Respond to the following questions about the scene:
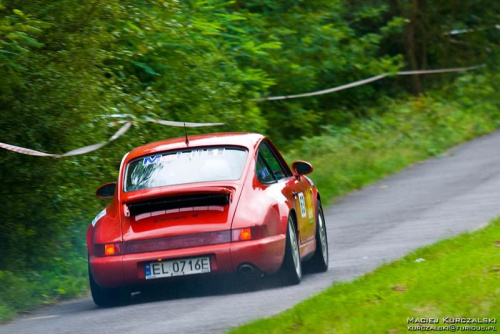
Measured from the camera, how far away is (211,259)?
402 inches

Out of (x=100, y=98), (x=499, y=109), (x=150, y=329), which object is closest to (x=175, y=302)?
(x=150, y=329)

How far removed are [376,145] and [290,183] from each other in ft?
44.0

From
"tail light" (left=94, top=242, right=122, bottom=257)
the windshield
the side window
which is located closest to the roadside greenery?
"tail light" (left=94, top=242, right=122, bottom=257)

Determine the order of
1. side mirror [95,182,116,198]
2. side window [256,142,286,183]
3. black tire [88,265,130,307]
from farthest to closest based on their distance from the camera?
side mirror [95,182,116,198], side window [256,142,286,183], black tire [88,265,130,307]

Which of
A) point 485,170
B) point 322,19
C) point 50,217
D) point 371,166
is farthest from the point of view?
point 322,19

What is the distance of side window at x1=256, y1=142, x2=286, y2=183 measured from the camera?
11234mm

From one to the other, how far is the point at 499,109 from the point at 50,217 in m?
19.1

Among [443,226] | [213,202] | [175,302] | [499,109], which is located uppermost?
[213,202]

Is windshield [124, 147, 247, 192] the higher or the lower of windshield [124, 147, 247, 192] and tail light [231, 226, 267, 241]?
the higher

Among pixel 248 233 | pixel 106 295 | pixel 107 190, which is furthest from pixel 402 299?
pixel 107 190

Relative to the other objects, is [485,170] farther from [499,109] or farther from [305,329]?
[305,329]

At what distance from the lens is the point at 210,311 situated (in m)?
9.43

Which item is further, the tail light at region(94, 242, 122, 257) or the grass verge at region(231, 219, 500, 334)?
the tail light at region(94, 242, 122, 257)

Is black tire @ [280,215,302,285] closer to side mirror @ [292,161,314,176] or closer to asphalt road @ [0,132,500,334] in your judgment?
asphalt road @ [0,132,500,334]
